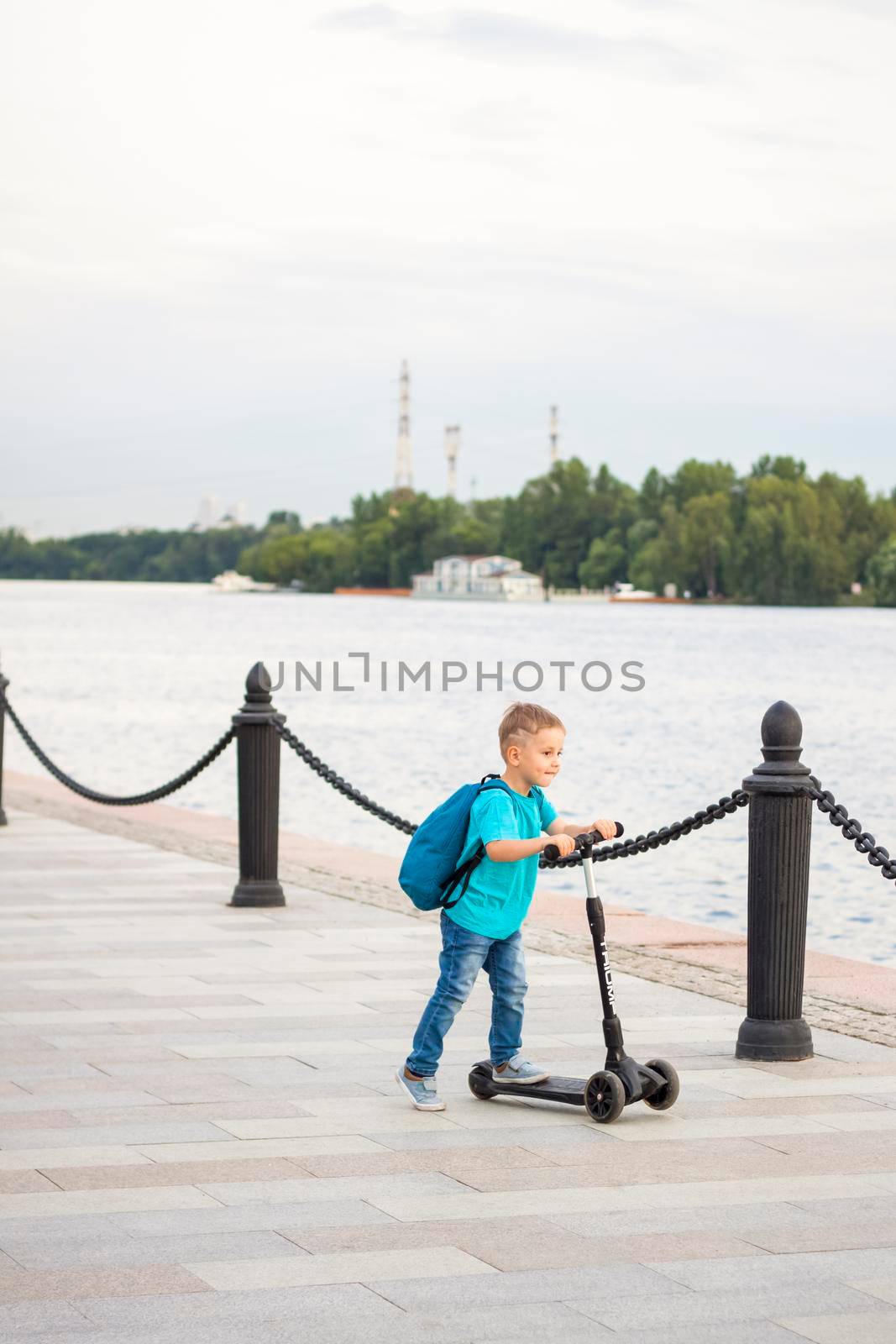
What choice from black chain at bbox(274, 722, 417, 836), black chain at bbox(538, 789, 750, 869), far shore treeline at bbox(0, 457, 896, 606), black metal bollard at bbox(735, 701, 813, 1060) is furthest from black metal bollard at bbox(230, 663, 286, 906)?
far shore treeline at bbox(0, 457, 896, 606)

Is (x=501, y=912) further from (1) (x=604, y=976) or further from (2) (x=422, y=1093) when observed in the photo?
(2) (x=422, y=1093)

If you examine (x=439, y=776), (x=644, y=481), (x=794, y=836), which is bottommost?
(x=439, y=776)

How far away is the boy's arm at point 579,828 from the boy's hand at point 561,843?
0.07 metres

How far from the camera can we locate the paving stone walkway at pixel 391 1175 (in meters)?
3.78

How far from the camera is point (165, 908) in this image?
378 inches

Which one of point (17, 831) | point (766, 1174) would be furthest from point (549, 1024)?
point (17, 831)

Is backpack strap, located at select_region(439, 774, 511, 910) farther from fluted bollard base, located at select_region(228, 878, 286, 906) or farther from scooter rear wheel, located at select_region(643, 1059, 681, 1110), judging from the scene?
fluted bollard base, located at select_region(228, 878, 286, 906)

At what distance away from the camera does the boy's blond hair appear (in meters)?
5.44

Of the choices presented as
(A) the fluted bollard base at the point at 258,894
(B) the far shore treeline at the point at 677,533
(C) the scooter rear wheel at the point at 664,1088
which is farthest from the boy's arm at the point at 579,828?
(B) the far shore treeline at the point at 677,533

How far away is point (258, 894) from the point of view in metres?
9.65

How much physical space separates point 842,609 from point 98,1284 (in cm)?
14563

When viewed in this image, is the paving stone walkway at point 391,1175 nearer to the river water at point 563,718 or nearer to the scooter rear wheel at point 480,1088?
the scooter rear wheel at point 480,1088

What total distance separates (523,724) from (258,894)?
14.6 feet

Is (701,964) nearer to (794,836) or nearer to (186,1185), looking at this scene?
(794,836)
